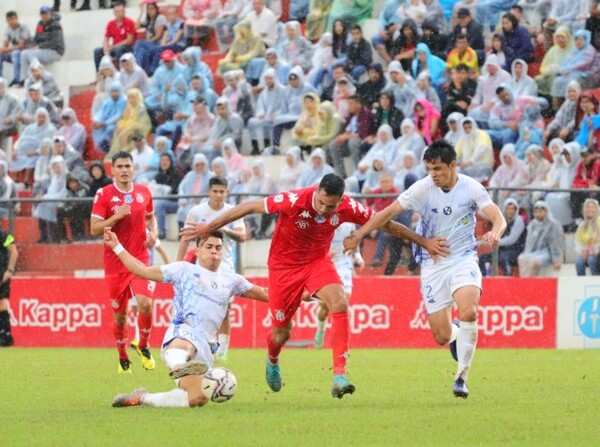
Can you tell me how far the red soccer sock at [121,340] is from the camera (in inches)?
658

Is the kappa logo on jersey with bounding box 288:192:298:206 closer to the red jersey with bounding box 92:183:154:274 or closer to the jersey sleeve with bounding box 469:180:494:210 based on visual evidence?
the jersey sleeve with bounding box 469:180:494:210

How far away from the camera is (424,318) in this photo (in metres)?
22.5

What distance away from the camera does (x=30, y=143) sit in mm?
29594

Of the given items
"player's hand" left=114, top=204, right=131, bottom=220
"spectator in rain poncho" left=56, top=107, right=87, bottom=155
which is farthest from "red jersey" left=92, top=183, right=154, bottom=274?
"spectator in rain poncho" left=56, top=107, right=87, bottom=155

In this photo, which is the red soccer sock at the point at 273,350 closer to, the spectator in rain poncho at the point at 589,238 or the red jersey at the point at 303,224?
the red jersey at the point at 303,224

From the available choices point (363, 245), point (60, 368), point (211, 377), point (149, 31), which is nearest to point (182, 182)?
point (363, 245)

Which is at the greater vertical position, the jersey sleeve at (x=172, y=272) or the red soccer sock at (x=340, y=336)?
the jersey sleeve at (x=172, y=272)

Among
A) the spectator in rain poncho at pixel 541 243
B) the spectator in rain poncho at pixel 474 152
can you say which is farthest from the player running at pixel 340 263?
the spectator in rain poncho at pixel 474 152

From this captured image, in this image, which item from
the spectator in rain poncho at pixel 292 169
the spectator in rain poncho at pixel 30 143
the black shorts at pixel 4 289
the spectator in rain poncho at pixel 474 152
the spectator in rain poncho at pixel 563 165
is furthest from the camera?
the spectator in rain poncho at pixel 30 143

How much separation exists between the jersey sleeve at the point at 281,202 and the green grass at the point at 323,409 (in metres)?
1.67

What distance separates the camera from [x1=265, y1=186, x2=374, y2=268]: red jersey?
12.2 meters

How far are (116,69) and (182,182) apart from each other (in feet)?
23.1

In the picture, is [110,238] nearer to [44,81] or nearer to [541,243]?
[541,243]

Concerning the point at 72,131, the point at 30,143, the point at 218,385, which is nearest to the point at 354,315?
the point at 72,131
